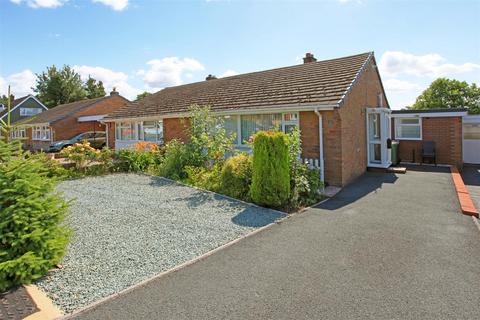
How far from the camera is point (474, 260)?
15.2 ft

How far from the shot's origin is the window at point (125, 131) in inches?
794

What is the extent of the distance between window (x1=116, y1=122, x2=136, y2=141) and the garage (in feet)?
62.9

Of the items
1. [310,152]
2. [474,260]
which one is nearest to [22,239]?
[474,260]

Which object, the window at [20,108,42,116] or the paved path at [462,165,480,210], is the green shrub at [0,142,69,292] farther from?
the window at [20,108,42,116]

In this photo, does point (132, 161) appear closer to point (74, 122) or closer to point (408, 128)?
point (408, 128)

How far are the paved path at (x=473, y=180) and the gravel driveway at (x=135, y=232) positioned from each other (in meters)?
6.29

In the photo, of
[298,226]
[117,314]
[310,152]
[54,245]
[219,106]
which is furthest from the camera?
[219,106]

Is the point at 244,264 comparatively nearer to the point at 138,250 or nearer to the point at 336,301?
the point at 336,301

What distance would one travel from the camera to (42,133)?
32.4 meters

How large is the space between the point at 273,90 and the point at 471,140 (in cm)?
1146

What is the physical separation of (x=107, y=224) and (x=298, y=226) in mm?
3976

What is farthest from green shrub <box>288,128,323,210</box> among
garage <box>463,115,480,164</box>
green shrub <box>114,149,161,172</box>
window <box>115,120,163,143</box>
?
garage <box>463,115,480,164</box>

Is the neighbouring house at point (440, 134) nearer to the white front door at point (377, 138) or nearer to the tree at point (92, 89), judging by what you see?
the white front door at point (377, 138)

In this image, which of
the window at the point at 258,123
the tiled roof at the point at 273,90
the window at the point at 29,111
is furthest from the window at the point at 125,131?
the window at the point at 29,111
